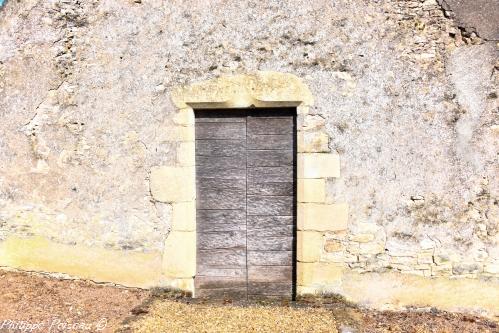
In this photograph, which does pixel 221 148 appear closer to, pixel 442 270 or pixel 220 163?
pixel 220 163

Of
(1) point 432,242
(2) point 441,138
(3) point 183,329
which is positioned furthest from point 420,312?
(3) point 183,329

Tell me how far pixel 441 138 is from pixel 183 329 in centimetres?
306

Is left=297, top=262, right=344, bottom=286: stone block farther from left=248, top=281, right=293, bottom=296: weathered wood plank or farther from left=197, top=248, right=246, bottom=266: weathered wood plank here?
left=197, top=248, right=246, bottom=266: weathered wood plank

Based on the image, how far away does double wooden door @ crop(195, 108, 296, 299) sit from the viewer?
505 cm

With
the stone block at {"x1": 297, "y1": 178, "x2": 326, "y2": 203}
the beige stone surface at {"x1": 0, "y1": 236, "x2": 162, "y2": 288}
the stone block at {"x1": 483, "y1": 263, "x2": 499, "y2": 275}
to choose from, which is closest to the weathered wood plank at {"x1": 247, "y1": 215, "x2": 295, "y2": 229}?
the stone block at {"x1": 297, "y1": 178, "x2": 326, "y2": 203}

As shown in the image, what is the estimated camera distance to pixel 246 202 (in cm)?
508

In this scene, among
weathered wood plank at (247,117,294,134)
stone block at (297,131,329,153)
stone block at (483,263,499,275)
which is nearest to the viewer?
stone block at (483,263,499,275)

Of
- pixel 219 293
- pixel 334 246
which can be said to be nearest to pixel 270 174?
pixel 334 246

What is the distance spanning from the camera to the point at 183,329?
163 inches

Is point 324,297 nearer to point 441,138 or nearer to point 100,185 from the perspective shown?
point 441,138

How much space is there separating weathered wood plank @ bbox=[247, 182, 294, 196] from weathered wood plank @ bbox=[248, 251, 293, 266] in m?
0.64

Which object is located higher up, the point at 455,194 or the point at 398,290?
the point at 455,194

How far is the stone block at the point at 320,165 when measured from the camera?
4789 millimetres

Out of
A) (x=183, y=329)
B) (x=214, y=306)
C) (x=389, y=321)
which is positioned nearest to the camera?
(x=183, y=329)
